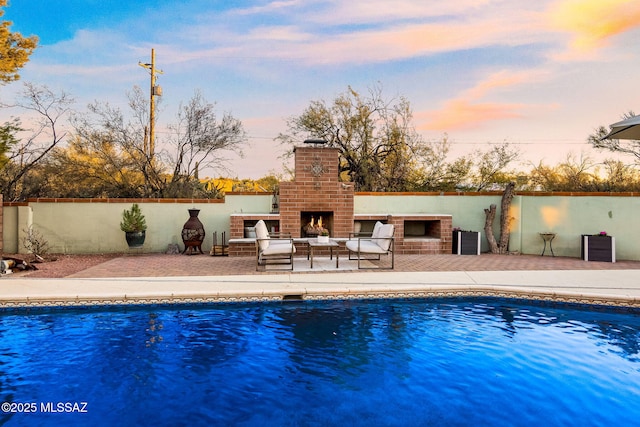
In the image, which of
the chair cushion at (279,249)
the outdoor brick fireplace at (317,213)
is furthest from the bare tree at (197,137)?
the chair cushion at (279,249)

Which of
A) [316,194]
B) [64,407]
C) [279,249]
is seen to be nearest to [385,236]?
[279,249]

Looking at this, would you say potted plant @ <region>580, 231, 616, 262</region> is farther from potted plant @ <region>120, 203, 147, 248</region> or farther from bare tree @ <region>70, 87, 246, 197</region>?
potted plant @ <region>120, 203, 147, 248</region>

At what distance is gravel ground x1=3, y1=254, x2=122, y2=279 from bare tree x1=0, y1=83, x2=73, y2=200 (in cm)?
417

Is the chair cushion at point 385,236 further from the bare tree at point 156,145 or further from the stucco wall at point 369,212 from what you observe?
the bare tree at point 156,145

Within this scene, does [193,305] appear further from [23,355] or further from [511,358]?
[511,358]

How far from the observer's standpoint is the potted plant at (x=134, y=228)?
1001 cm

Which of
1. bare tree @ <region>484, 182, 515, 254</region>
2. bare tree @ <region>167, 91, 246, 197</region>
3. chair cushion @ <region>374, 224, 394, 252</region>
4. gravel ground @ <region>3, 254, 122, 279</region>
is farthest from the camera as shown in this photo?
bare tree @ <region>167, 91, 246, 197</region>

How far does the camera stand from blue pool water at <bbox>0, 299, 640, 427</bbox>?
3.16 metres

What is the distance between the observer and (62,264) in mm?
8656

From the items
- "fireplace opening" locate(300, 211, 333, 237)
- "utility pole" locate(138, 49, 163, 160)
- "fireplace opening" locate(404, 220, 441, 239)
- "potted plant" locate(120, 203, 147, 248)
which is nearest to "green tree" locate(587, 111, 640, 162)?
"fireplace opening" locate(404, 220, 441, 239)

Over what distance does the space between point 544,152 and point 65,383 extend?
52.9 feet

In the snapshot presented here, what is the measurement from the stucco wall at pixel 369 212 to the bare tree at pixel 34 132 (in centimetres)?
292

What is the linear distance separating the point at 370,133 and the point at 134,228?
8.95 m

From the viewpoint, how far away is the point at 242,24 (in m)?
11.7
